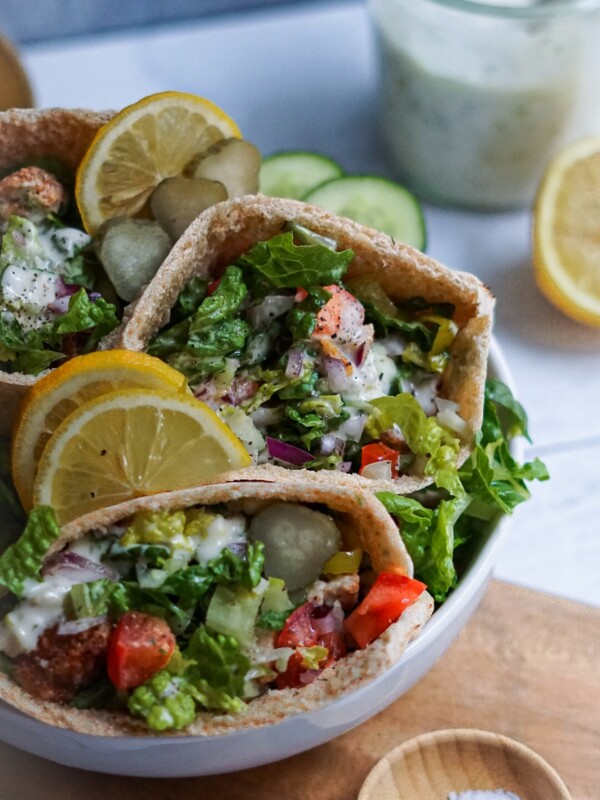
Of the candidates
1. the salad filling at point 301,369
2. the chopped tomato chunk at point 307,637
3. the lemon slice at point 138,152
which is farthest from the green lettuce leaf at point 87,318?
the chopped tomato chunk at point 307,637

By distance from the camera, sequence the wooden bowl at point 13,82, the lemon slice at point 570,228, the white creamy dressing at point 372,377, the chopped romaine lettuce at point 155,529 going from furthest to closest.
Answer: the lemon slice at point 570,228, the wooden bowl at point 13,82, the white creamy dressing at point 372,377, the chopped romaine lettuce at point 155,529

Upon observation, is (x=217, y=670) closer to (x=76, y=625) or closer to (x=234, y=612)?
(x=234, y=612)

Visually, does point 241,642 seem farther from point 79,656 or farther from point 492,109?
point 492,109

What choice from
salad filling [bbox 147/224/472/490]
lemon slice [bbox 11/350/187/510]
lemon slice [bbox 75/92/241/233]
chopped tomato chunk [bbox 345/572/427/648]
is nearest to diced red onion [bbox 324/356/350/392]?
salad filling [bbox 147/224/472/490]

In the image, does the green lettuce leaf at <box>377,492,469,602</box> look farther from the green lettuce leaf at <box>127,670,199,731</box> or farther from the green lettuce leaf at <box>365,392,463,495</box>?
the green lettuce leaf at <box>127,670,199,731</box>

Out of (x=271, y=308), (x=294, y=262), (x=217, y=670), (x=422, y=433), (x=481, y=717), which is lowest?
(x=481, y=717)

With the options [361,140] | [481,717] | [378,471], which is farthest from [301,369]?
[361,140]

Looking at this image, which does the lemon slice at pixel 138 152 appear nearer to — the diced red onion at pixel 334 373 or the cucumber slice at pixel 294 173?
the diced red onion at pixel 334 373

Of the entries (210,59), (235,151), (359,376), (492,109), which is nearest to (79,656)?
(359,376)
